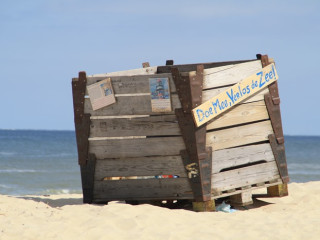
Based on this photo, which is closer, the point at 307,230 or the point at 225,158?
A: the point at 307,230

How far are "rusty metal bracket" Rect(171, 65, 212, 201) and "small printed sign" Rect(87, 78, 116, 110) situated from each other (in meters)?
0.87

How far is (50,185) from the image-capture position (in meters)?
15.8

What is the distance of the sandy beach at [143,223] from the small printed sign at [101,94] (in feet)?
4.18

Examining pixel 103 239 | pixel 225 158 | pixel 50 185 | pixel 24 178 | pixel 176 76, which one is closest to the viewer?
pixel 103 239

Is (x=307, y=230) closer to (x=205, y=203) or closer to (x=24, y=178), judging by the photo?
(x=205, y=203)

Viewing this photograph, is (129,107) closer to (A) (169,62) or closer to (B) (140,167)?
(B) (140,167)

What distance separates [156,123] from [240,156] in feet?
3.99

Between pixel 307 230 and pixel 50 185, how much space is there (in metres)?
10.7

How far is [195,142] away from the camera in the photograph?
22.0 ft

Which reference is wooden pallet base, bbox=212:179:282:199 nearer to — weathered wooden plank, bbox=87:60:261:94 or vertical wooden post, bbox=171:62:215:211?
vertical wooden post, bbox=171:62:215:211

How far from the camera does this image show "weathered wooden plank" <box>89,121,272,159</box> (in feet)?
22.6

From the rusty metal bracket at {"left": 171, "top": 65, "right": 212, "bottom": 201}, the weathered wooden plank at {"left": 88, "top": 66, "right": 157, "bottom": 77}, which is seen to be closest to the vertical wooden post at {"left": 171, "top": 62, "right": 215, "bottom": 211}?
the rusty metal bracket at {"left": 171, "top": 65, "right": 212, "bottom": 201}

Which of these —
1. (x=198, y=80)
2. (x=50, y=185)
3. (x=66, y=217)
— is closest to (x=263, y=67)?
(x=198, y=80)

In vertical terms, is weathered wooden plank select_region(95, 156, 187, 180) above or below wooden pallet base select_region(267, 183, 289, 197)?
above
